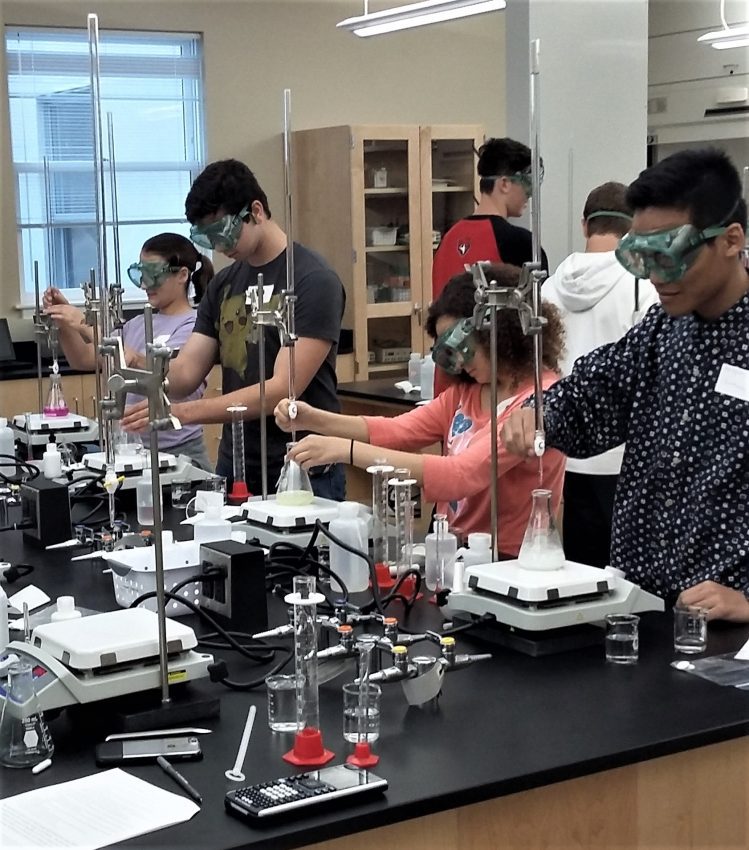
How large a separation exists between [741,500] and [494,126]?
5.62m

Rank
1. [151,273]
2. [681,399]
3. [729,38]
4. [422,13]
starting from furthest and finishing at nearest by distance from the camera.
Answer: [729,38], [422,13], [151,273], [681,399]

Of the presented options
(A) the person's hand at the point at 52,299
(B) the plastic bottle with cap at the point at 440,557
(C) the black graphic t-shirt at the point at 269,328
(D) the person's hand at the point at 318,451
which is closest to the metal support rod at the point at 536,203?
(B) the plastic bottle with cap at the point at 440,557

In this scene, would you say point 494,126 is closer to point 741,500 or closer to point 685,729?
point 741,500

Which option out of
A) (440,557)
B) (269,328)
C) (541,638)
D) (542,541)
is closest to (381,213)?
(269,328)

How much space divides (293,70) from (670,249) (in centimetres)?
507

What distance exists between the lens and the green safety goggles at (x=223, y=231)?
299 cm

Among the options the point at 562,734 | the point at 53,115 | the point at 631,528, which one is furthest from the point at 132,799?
the point at 53,115

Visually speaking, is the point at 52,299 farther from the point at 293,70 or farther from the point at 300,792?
the point at 293,70

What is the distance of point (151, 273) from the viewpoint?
12.2ft

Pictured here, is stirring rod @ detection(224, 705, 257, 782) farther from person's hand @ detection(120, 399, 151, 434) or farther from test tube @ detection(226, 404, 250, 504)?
test tube @ detection(226, 404, 250, 504)

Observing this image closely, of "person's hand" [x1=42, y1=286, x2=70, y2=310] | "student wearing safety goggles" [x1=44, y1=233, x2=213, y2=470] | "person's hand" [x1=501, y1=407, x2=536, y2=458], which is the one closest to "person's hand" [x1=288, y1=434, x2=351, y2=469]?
"person's hand" [x1=501, y1=407, x2=536, y2=458]

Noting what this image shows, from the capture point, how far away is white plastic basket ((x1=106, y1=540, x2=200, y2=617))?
204 centimetres

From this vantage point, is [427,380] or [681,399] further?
[427,380]

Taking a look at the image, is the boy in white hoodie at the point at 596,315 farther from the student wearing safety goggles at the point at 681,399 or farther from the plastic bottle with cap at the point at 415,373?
the student wearing safety goggles at the point at 681,399
